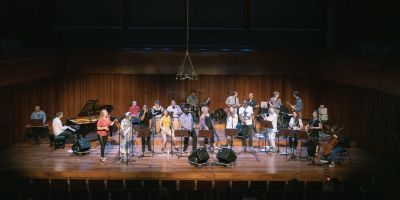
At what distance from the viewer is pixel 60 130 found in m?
14.9

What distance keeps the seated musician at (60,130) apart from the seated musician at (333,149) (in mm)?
7449

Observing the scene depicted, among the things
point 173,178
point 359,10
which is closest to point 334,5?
point 359,10

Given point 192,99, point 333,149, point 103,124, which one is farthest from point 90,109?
point 333,149

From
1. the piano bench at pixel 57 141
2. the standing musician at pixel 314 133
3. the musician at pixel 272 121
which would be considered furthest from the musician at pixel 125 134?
the standing musician at pixel 314 133

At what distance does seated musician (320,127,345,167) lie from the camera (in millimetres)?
13328

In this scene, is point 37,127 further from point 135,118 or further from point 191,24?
point 191,24

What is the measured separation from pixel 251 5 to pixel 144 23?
13.5ft

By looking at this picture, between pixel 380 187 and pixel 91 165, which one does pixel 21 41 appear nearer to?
pixel 91 165

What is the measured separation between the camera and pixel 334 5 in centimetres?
1834

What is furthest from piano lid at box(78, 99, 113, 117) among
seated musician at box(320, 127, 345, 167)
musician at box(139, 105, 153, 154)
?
seated musician at box(320, 127, 345, 167)

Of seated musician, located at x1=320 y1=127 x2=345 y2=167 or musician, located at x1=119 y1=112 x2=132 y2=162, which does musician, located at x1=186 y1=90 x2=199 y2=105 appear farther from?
seated musician, located at x1=320 y1=127 x2=345 y2=167

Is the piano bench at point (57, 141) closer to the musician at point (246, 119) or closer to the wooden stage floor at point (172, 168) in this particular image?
the wooden stage floor at point (172, 168)

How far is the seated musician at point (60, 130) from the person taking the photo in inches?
580

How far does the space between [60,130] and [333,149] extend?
7.83 metres
